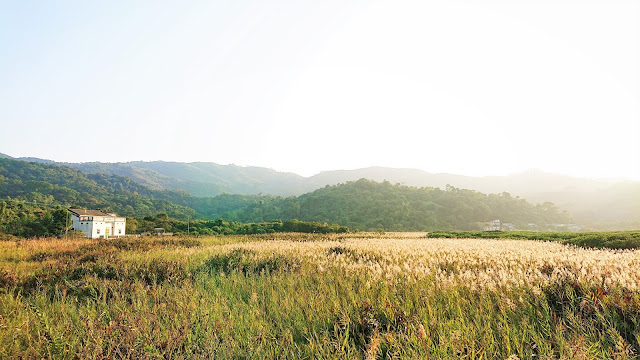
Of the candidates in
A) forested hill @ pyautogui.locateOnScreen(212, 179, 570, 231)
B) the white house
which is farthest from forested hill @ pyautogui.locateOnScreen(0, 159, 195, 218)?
forested hill @ pyautogui.locateOnScreen(212, 179, 570, 231)

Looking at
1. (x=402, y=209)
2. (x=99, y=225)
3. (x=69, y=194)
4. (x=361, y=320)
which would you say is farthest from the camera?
(x=69, y=194)

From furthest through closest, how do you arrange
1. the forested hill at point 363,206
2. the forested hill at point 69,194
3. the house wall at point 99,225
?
the forested hill at point 69,194, the forested hill at point 363,206, the house wall at point 99,225

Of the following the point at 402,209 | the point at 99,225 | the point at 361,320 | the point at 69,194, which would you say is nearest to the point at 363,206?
the point at 402,209

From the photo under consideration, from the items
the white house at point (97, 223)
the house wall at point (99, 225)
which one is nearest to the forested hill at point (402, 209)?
the house wall at point (99, 225)

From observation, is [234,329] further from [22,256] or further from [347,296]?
[22,256]

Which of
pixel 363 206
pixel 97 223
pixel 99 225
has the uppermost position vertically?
pixel 363 206

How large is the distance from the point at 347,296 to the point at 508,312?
2148 millimetres

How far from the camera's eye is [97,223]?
170 ft

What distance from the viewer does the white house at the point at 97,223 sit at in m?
50.9

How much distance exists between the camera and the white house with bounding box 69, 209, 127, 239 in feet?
167

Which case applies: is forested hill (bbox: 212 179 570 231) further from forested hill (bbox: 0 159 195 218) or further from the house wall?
the house wall

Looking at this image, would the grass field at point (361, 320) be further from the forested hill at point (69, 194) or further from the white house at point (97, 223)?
the forested hill at point (69, 194)

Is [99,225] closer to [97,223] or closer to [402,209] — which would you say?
[97,223]

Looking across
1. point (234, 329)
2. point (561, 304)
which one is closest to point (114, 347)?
point (234, 329)
